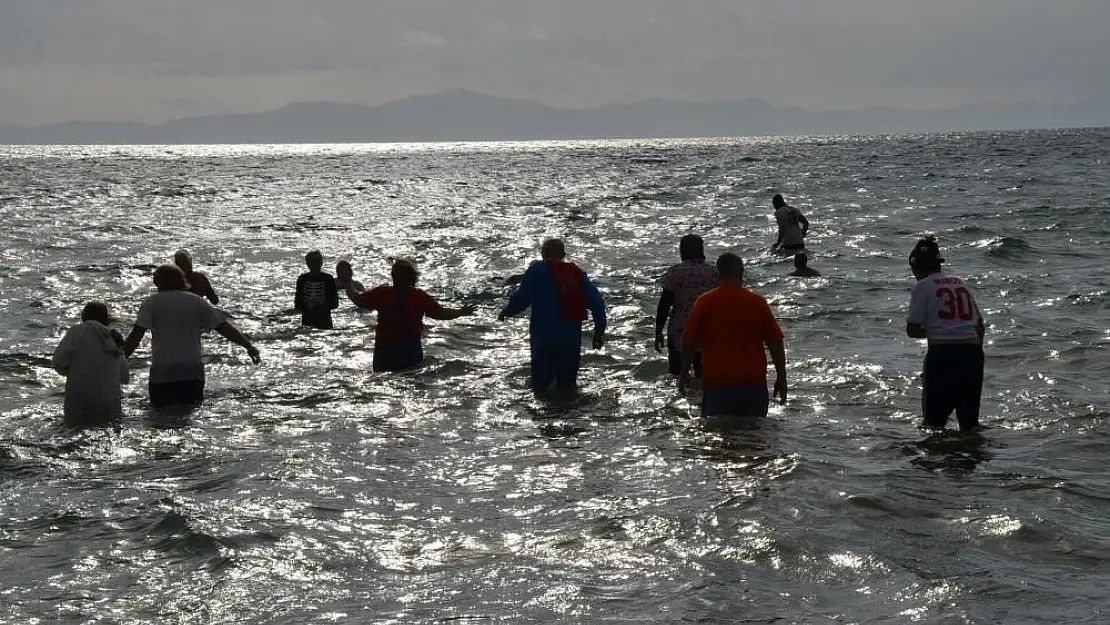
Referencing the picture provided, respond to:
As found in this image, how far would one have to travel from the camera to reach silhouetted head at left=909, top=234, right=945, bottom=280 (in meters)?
9.99

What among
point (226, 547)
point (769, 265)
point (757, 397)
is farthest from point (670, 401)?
point (769, 265)

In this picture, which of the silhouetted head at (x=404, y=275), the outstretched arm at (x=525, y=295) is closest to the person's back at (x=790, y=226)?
the silhouetted head at (x=404, y=275)

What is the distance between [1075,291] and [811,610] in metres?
16.8

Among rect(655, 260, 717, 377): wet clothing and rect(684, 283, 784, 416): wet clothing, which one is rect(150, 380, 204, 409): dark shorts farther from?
rect(684, 283, 784, 416): wet clothing

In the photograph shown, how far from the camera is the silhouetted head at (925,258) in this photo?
999 centimetres

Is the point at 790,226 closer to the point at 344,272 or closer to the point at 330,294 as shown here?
the point at 330,294

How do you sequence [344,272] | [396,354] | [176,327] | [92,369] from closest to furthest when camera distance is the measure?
[92,369]
[176,327]
[396,354]
[344,272]

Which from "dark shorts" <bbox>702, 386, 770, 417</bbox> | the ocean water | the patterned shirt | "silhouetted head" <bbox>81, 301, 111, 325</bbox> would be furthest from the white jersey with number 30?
"silhouetted head" <bbox>81, 301, 111, 325</bbox>

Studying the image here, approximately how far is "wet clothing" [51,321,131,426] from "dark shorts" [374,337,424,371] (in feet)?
11.6

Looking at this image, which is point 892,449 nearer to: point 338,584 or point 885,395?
point 885,395

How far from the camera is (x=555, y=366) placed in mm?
12891

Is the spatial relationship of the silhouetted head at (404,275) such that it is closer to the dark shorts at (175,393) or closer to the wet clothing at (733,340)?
the dark shorts at (175,393)

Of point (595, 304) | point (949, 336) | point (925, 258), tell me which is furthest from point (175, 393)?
point (949, 336)

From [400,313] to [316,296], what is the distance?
2915 mm
